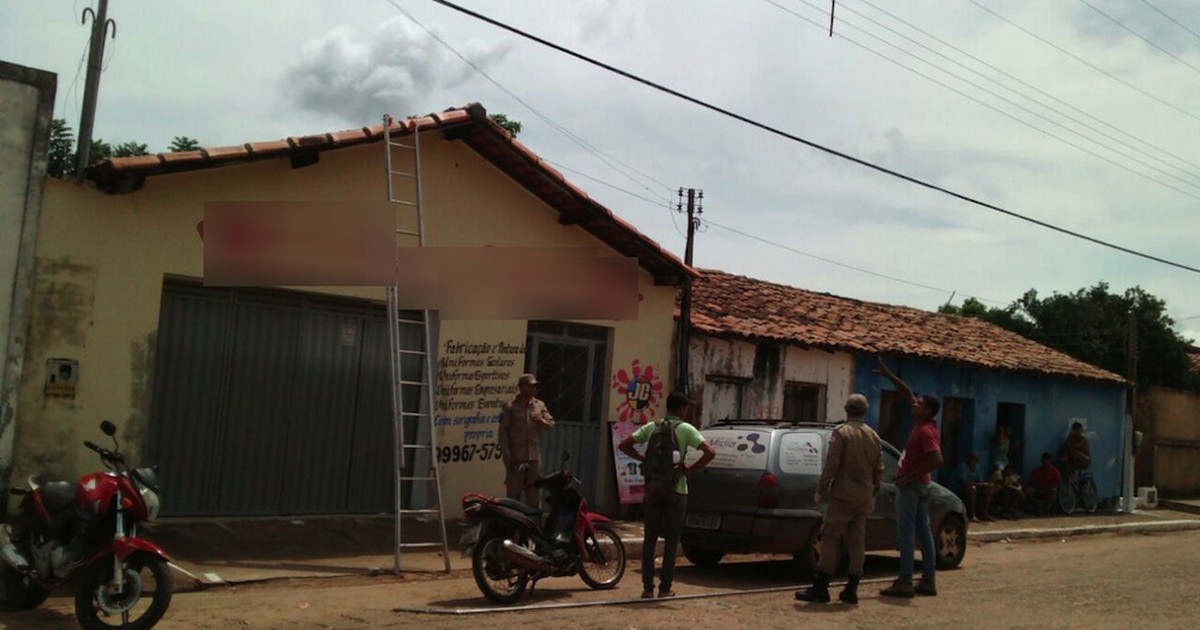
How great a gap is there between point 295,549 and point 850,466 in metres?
A: 5.27

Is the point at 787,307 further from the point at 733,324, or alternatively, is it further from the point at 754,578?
the point at 754,578

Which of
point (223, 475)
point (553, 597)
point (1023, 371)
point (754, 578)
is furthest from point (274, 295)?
point (1023, 371)

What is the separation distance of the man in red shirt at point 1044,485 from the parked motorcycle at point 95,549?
17574mm

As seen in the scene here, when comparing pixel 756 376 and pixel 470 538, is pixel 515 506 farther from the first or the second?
pixel 756 376

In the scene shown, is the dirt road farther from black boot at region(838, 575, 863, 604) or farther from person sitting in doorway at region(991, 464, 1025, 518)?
person sitting in doorway at region(991, 464, 1025, 518)

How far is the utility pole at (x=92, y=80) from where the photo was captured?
417 inches

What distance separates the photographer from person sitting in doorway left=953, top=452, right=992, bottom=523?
1855cm

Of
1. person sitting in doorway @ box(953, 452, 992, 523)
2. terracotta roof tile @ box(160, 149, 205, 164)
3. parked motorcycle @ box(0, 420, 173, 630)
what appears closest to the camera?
parked motorcycle @ box(0, 420, 173, 630)

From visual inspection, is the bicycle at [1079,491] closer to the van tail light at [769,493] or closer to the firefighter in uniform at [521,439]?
the van tail light at [769,493]

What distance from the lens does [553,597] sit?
9.02m

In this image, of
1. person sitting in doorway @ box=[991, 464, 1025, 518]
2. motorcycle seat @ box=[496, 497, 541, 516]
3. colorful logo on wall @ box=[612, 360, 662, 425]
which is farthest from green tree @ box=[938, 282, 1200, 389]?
motorcycle seat @ box=[496, 497, 541, 516]

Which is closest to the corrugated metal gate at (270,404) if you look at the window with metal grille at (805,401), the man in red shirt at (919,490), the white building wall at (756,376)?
the white building wall at (756,376)

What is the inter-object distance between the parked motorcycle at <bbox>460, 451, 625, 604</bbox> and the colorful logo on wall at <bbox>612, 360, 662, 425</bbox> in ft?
16.5

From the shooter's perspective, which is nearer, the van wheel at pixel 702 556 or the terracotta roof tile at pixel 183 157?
the terracotta roof tile at pixel 183 157
